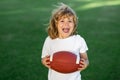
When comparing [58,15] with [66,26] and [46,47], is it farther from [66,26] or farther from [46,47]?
[46,47]

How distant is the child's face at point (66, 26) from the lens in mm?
3096

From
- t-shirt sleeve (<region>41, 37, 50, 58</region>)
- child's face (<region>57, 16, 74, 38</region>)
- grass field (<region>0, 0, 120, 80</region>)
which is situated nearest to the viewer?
child's face (<region>57, 16, 74, 38</region>)

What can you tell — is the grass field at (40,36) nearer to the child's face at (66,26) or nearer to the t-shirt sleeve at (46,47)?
the t-shirt sleeve at (46,47)

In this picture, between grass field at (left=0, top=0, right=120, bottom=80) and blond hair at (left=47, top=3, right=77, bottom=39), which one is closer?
blond hair at (left=47, top=3, right=77, bottom=39)

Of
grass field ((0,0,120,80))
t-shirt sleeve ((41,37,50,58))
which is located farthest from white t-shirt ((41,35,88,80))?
grass field ((0,0,120,80))

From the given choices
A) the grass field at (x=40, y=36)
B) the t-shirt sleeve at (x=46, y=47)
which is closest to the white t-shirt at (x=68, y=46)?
the t-shirt sleeve at (x=46, y=47)

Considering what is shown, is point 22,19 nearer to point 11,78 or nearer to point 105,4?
point 105,4

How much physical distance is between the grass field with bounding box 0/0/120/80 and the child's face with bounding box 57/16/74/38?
6.15 feet

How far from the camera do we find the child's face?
10.2ft

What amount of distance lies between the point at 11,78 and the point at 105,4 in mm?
5523

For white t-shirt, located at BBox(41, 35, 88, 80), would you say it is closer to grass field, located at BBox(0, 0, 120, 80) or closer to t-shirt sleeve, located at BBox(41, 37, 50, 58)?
t-shirt sleeve, located at BBox(41, 37, 50, 58)

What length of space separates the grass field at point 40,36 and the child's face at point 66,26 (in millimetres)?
1873

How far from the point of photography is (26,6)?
9.73 m

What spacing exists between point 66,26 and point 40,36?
3.72 meters
